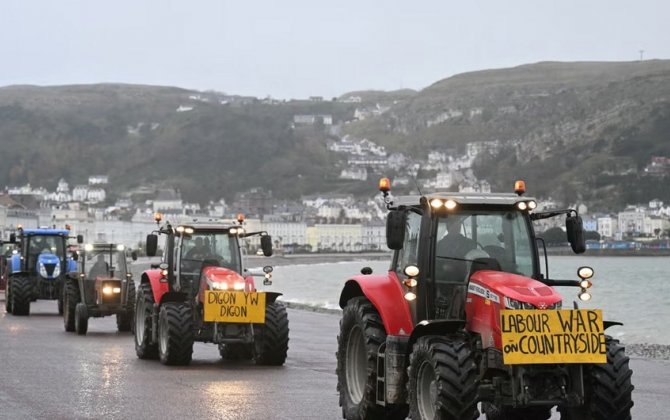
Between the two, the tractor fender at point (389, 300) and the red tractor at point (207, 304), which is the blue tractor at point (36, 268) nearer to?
the red tractor at point (207, 304)

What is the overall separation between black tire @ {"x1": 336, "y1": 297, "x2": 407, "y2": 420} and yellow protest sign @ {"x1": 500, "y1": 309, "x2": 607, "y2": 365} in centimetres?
189

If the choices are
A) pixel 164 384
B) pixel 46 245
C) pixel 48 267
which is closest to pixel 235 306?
pixel 164 384

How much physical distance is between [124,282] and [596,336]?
1864 cm

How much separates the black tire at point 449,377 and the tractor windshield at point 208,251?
9758 millimetres

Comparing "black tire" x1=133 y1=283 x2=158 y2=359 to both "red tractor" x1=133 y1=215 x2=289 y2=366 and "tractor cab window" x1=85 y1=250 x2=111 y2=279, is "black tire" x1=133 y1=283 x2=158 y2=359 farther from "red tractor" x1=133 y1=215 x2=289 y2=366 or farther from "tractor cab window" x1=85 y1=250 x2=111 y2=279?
"tractor cab window" x1=85 y1=250 x2=111 y2=279

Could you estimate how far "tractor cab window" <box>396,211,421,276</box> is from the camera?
12.7m

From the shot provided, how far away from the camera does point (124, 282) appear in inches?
1143

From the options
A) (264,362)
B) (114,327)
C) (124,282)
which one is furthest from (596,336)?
(114,327)

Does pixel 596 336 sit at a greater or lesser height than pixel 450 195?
lesser

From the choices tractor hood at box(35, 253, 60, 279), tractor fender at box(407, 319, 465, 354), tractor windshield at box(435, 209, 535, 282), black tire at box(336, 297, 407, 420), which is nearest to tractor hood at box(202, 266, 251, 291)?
black tire at box(336, 297, 407, 420)

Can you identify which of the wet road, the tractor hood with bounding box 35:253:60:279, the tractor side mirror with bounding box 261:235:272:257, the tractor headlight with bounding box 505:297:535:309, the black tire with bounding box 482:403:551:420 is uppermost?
the tractor side mirror with bounding box 261:235:272:257

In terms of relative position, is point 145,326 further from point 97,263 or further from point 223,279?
point 97,263

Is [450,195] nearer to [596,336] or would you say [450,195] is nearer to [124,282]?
[596,336]

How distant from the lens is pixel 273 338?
20375 mm
